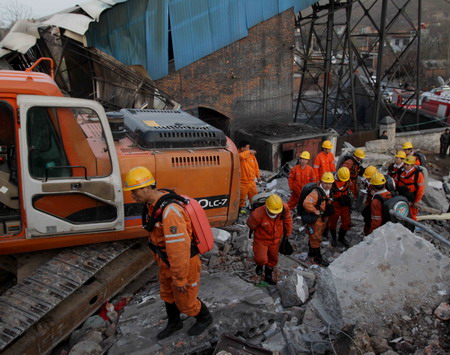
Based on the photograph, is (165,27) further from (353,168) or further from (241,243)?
(241,243)

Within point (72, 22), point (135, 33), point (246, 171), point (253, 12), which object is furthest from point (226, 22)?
point (246, 171)

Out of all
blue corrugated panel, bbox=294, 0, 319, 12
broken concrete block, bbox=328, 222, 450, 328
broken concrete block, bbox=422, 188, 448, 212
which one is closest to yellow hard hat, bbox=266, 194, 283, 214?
broken concrete block, bbox=328, 222, 450, 328

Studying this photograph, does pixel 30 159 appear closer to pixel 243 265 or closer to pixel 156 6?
pixel 243 265

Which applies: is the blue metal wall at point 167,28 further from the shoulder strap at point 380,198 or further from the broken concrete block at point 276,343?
the broken concrete block at point 276,343

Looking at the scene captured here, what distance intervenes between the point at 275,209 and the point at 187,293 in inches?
75.8

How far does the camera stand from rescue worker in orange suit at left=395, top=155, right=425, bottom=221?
22.6 ft

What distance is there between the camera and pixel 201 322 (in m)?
4.00

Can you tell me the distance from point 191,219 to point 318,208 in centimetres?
307

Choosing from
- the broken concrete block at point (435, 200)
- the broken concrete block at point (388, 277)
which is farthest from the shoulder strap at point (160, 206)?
the broken concrete block at point (435, 200)

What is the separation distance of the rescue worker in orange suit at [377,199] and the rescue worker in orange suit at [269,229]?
4.59ft

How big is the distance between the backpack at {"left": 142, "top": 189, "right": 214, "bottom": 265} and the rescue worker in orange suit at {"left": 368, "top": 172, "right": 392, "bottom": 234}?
328 cm

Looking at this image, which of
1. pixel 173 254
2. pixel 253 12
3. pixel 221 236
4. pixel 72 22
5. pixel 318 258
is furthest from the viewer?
pixel 253 12

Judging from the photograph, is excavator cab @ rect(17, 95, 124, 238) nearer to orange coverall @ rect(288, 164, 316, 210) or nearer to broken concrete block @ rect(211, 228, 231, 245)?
broken concrete block @ rect(211, 228, 231, 245)

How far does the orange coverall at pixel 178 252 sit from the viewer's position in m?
3.42
